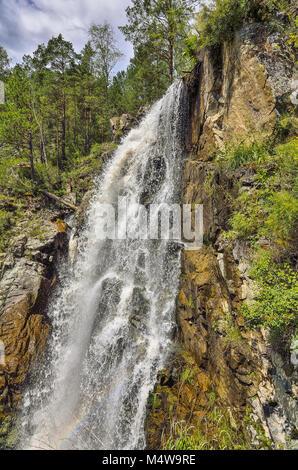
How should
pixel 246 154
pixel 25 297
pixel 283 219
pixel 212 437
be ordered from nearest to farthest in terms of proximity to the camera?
pixel 283 219
pixel 212 437
pixel 246 154
pixel 25 297

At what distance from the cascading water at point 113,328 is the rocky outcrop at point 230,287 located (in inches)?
27.4

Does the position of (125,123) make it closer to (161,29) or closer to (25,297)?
(161,29)

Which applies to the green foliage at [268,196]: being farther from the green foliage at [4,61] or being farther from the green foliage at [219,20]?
the green foliage at [4,61]

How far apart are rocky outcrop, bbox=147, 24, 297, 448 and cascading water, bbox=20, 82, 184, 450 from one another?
0.70 meters

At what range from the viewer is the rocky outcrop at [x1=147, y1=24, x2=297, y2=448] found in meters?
4.00

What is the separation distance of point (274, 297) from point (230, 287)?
56.7 inches

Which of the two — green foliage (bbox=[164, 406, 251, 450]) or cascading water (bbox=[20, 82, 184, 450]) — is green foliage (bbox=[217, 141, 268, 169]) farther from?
green foliage (bbox=[164, 406, 251, 450])

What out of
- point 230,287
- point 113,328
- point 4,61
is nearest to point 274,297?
point 230,287

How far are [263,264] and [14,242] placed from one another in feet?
33.4

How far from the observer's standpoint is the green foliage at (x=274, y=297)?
3.53m

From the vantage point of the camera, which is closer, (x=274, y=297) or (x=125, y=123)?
(x=274, y=297)

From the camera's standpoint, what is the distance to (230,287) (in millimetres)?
5188

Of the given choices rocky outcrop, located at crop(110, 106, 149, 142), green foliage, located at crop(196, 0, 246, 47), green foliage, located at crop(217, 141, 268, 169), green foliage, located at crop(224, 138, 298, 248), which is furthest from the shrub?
rocky outcrop, located at crop(110, 106, 149, 142)
